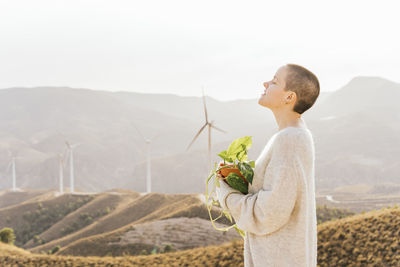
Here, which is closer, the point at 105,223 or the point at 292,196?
the point at 292,196

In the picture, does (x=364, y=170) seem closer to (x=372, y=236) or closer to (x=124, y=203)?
(x=124, y=203)

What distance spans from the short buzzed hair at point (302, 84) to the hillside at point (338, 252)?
34.6 feet

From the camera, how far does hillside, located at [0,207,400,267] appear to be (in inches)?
520

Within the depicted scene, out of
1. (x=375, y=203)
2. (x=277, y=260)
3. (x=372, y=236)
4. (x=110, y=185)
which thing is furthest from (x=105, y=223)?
(x=110, y=185)

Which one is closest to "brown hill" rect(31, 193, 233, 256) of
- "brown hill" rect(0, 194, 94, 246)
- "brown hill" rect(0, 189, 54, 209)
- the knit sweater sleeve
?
"brown hill" rect(0, 194, 94, 246)

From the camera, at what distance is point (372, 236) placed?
46.2 feet

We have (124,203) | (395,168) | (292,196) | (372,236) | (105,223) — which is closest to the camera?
(292,196)

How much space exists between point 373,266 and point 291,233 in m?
10.6

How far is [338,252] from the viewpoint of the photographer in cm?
1426

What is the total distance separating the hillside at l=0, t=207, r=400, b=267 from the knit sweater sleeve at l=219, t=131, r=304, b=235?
10.6 metres

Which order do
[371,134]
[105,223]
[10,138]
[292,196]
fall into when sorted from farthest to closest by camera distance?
[10,138] → [371,134] → [105,223] → [292,196]

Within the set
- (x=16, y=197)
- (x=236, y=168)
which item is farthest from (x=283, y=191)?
(x=16, y=197)

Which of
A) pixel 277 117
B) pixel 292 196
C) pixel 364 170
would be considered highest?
pixel 277 117

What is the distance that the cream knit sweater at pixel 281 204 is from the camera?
350cm
